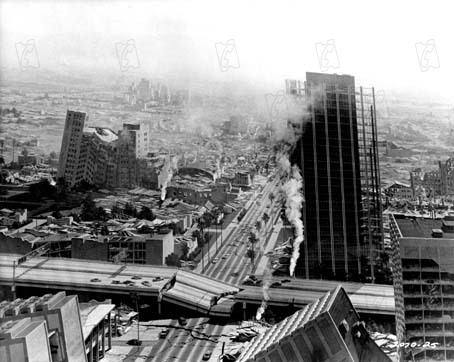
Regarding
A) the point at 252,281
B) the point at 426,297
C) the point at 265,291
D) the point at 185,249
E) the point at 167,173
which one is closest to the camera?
the point at 426,297

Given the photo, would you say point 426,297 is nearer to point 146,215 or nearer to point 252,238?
point 252,238

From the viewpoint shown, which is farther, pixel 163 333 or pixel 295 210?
pixel 295 210

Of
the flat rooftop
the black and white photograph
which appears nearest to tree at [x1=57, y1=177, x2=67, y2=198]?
the black and white photograph

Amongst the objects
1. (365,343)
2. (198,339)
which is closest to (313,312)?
(365,343)

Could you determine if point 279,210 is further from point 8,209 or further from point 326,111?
point 8,209

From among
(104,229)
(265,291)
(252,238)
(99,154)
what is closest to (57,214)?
(104,229)

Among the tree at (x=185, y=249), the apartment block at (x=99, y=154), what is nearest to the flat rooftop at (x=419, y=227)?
the tree at (x=185, y=249)

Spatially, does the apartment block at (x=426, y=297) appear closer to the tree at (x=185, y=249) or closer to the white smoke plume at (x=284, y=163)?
the white smoke plume at (x=284, y=163)
